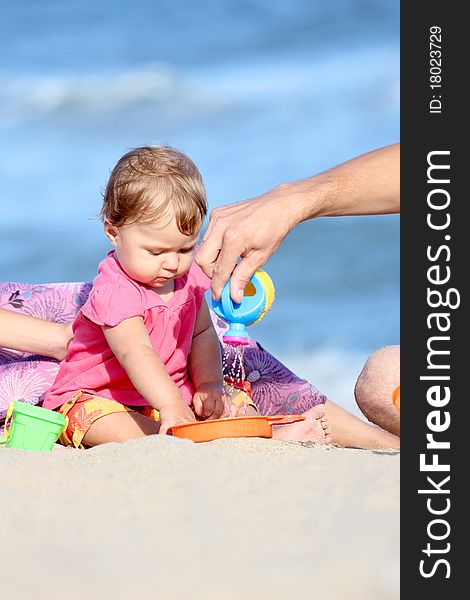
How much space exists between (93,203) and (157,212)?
831cm

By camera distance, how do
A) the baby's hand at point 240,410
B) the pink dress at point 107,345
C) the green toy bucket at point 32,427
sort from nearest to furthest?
1. the green toy bucket at point 32,427
2. the pink dress at point 107,345
3. the baby's hand at point 240,410

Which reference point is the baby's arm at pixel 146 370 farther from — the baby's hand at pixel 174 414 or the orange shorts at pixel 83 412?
the orange shorts at pixel 83 412

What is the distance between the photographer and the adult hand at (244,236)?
82.8 inches

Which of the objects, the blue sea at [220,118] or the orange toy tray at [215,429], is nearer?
the orange toy tray at [215,429]

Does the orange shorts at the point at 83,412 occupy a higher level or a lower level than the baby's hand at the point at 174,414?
higher

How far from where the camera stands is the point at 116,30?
1344cm

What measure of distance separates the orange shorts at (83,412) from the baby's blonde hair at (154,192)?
0.62 metres

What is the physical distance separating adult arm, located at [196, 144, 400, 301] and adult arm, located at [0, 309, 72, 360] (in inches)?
55.8

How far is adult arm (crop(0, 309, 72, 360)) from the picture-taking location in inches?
137

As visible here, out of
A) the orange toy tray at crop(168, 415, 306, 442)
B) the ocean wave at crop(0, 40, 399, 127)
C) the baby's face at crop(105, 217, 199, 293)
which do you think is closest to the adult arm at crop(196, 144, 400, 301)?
the orange toy tray at crop(168, 415, 306, 442)

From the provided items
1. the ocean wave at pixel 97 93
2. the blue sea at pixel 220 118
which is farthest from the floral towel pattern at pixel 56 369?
the ocean wave at pixel 97 93

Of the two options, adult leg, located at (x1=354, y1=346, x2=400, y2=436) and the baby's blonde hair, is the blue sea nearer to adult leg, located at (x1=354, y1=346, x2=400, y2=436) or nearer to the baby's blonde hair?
adult leg, located at (x1=354, y1=346, x2=400, y2=436)

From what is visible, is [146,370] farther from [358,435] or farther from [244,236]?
[358,435]
